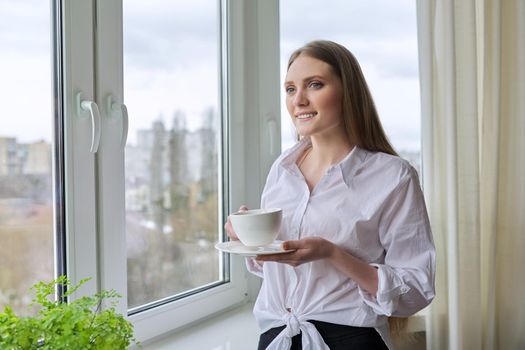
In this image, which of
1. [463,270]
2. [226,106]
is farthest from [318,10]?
[463,270]

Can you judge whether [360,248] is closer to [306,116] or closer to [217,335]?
[306,116]

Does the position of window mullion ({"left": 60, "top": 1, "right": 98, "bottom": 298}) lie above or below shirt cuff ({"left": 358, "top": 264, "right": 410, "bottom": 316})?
above

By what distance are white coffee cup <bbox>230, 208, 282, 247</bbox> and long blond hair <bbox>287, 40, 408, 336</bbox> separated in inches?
10.4

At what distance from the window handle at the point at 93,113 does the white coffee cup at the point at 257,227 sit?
1.30ft

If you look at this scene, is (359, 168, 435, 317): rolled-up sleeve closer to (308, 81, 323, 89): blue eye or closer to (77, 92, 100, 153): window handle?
(308, 81, 323, 89): blue eye

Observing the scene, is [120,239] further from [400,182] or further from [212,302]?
[400,182]

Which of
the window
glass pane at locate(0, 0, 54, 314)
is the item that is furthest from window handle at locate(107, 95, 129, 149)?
glass pane at locate(0, 0, 54, 314)

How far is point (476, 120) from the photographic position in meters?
1.57

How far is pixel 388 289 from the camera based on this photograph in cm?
100

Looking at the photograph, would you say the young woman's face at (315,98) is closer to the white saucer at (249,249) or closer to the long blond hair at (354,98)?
the long blond hair at (354,98)

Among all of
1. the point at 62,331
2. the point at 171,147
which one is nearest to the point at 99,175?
the point at 171,147

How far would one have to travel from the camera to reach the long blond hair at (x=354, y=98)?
1.12 meters

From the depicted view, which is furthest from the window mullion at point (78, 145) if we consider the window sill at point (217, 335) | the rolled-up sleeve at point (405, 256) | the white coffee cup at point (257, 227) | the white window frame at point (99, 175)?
the rolled-up sleeve at point (405, 256)

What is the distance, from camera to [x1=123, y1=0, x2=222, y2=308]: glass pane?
1.40m
